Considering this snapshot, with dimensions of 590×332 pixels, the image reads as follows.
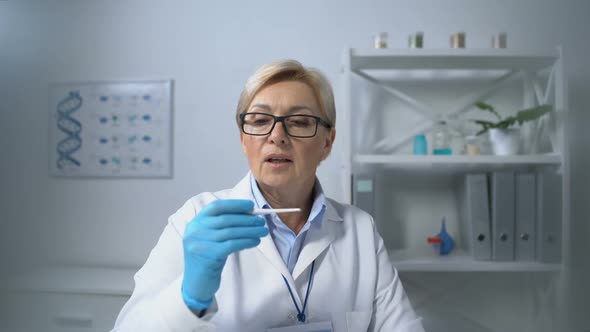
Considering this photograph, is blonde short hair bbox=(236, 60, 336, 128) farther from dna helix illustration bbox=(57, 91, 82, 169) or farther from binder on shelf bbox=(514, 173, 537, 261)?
dna helix illustration bbox=(57, 91, 82, 169)

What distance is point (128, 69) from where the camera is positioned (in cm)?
139

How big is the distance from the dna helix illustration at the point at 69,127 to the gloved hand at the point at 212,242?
3.69 feet

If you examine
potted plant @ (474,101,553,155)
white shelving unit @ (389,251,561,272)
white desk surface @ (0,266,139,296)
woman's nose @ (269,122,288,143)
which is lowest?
white desk surface @ (0,266,139,296)

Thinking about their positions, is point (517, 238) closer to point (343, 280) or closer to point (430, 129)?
point (430, 129)

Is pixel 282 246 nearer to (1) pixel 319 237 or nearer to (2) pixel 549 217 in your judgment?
(1) pixel 319 237

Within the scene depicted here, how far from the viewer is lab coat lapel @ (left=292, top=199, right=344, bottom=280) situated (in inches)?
27.8

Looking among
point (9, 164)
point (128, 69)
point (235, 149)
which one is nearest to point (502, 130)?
point (235, 149)

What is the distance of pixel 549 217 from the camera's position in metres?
1.07

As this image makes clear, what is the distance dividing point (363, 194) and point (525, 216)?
1.73 ft

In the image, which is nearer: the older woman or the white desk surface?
the older woman

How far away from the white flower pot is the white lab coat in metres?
0.63

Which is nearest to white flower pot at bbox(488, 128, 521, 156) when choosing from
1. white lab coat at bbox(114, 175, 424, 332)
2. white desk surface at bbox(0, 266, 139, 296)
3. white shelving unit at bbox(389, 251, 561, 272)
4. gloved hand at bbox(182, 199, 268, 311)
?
white shelving unit at bbox(389, 251, 561, 272)

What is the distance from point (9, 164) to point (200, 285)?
4.55 ft

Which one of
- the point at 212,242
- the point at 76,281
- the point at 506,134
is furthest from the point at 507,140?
the point at 76,281
